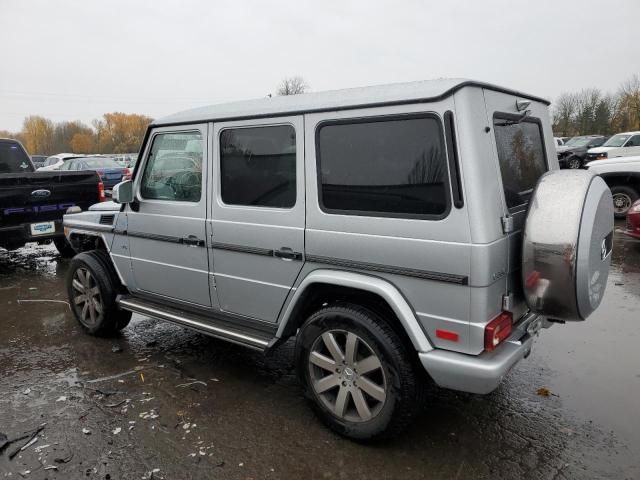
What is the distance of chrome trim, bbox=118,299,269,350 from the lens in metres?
3.21

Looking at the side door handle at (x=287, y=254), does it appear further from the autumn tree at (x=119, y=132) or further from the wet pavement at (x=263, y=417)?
the autumn tree at (x=119, y=132)

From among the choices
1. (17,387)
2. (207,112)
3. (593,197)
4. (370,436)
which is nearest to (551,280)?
(593,197)

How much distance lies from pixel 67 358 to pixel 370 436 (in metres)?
2.94

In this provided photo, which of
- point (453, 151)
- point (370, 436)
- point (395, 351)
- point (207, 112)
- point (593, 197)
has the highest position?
point (207, 112)

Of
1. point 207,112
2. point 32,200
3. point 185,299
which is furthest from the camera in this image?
point 32,200

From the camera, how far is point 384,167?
106 inches

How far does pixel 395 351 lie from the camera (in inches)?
104

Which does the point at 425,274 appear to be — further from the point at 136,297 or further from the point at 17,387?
the point at 17,387

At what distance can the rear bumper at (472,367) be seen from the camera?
7.90 feet

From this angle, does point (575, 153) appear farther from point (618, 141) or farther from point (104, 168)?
point (104, 168)

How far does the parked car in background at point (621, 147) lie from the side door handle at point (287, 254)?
15.8 m

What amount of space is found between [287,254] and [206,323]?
3.13 ft

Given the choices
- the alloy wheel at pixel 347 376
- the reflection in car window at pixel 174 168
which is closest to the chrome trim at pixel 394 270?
the alloy wheel at pixel 347 376

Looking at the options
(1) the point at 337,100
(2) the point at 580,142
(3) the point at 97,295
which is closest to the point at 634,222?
(1) the point at 337,100
